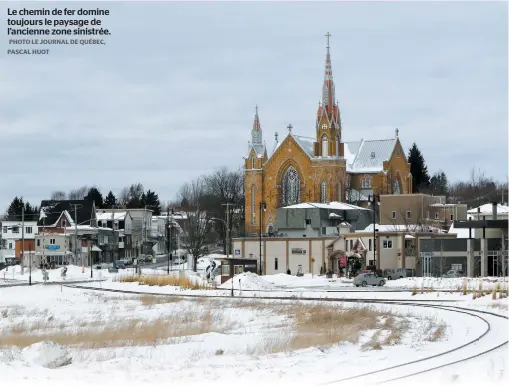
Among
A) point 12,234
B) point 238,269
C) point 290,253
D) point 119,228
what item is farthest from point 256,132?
point 238,269

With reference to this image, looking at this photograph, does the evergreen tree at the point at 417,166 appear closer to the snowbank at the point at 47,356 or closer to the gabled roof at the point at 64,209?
the gabled roof at the point at 64,209

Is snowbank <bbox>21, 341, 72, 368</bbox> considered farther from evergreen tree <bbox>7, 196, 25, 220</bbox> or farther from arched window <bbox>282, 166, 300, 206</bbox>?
evergreen tree <bbox>7, 196, 25, 220</bbox>

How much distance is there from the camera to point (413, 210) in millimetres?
123688

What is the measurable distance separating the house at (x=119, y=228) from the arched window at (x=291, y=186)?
26591 mm

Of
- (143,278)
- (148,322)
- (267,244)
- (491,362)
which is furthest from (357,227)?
(491,362)

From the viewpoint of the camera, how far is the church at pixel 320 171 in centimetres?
14638

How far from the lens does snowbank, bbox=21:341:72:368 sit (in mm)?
25578

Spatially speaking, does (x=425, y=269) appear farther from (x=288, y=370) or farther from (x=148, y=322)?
(x=288, y=370)

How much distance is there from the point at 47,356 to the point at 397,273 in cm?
5885

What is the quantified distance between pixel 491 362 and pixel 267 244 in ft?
254

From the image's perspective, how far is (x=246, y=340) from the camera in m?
31.8

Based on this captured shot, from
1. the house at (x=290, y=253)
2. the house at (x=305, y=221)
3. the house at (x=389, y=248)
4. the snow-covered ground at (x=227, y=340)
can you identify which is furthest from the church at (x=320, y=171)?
the snow-covered ground at (x=227, y=340)

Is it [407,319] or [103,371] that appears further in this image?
[407,319]

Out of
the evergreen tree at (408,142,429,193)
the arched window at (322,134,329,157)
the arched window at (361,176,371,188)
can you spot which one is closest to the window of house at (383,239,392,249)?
the arched window at (322,134,329,157)
